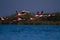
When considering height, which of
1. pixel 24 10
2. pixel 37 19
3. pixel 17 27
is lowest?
pixel 17 27

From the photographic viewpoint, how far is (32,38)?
3.75 m

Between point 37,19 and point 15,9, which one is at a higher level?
point 15,9

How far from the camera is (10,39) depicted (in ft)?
12.0

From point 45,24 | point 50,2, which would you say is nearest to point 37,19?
point 45,24

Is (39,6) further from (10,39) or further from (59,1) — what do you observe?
(10,39)

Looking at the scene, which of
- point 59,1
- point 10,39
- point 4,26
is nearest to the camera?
point 10,39

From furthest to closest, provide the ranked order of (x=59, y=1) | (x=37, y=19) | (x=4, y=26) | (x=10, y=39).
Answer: (x=4, y=26) < (x=37, y=19) < (x=59, y=1) < (x=10, y=39)

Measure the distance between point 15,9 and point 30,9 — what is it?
13.8 inches

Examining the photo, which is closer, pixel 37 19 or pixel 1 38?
pixel 1 38

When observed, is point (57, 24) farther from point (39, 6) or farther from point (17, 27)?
point (17, 27)

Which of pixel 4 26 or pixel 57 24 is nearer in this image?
pixel 57 24

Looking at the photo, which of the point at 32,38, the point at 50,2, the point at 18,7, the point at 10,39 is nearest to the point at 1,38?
the point at 10,39

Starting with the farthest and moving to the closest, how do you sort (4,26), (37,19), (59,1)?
(4,26)
(37,19)
(59,1)

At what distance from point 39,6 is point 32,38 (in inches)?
31.8
